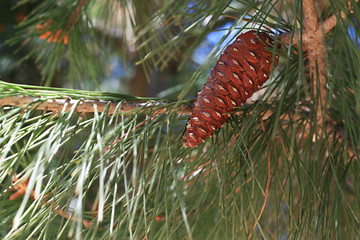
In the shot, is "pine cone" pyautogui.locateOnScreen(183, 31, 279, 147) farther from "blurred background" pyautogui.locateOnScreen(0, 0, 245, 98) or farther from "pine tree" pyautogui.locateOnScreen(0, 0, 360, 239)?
"blurred background" pyautogui.locateOnScreen(0, 0, 245, 98)

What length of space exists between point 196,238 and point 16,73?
0.64 metres

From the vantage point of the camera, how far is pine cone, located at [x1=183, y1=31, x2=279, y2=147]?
14.1 inches

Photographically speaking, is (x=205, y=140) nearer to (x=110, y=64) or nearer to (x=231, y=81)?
(x=231, y=81)

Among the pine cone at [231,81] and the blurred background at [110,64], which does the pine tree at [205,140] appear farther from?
the blurred background at [110,64]

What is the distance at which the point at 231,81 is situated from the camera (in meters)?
0.36

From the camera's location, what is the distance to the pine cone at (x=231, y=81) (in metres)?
0.36

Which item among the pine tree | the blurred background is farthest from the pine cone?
the blurred background

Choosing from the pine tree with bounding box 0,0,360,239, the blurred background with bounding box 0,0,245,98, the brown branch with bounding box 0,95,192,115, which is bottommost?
the pine tree with bounding box 0,0,360,239

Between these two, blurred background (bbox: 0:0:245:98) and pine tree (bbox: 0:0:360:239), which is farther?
blurred background (bbox: 0:0:245:98)

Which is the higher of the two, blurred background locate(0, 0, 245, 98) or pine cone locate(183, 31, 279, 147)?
blurred background locate(0, 0, 245, 98)

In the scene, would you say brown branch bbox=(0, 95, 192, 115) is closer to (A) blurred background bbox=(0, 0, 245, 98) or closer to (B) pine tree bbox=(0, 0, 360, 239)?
(B) pine tree bbox=(0, 0, 360, 239)

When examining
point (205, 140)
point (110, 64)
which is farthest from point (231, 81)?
point (110, 64)

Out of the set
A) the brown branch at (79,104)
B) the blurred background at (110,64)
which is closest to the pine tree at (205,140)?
the brown branch at (79,104)

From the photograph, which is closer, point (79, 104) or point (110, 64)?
point (79, 104)
